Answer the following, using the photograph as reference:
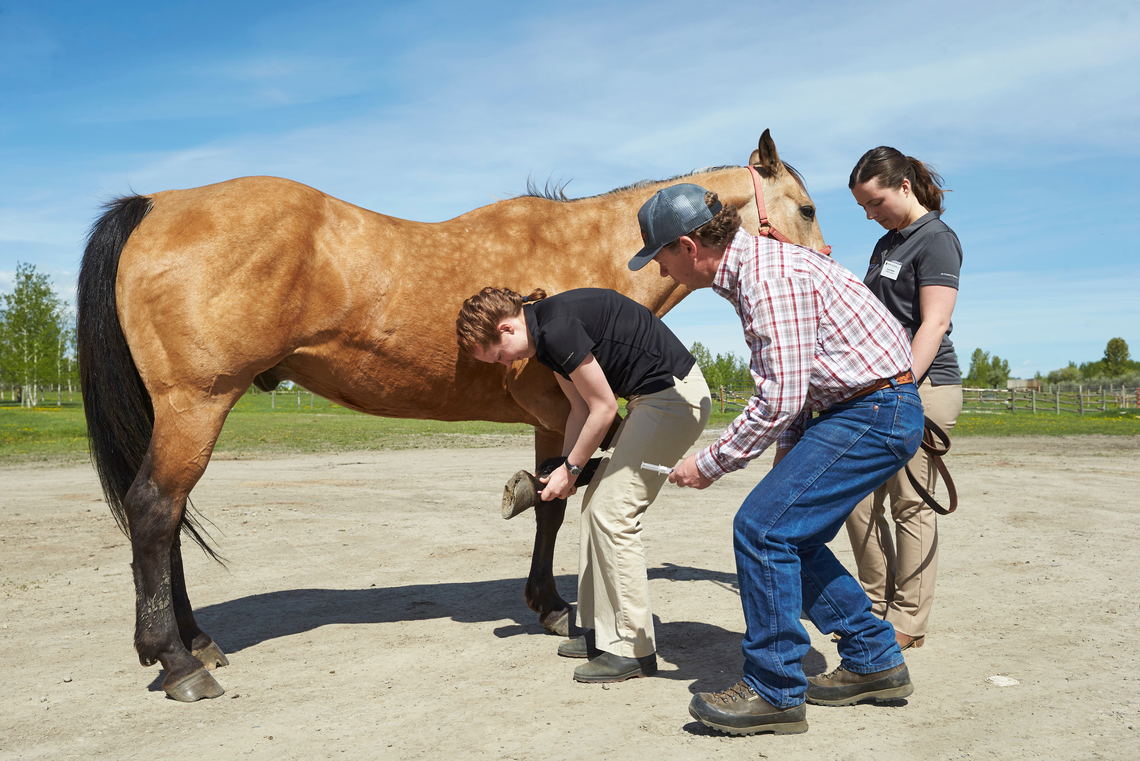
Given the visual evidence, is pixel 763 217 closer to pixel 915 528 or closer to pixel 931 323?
pixel 931 323

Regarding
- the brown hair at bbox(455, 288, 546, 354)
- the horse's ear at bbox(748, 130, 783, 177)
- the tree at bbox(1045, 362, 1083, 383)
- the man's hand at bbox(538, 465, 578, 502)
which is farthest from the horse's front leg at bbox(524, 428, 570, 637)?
the tree at bbox(1045, 362, 1083, 383)

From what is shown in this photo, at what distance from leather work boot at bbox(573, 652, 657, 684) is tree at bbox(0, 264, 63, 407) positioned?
192 feet

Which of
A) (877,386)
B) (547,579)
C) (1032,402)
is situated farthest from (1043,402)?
(877,386)

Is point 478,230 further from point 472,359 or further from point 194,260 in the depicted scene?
point 194,260

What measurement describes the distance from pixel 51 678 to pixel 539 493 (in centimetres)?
259

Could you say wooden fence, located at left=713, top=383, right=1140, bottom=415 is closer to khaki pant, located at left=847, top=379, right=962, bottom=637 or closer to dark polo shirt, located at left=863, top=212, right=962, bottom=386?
khaki pant, located at left=847, top=379, right=962, bottom=637

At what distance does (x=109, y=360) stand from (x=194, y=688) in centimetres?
171

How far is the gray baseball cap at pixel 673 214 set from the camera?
2.86 meters

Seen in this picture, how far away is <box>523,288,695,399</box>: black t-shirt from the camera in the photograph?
3.49 m

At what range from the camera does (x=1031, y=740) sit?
9.44 feet

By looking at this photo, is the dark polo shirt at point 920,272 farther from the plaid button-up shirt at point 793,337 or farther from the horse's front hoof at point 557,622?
the horse's front hoof at point 557,622

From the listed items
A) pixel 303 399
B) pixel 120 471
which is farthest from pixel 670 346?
pixel 303 399

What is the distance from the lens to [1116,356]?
92.6m

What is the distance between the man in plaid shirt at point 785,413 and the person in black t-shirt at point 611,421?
2.11ft
